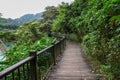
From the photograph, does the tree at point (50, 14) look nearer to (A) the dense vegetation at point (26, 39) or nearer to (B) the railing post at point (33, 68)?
(A) the dense vegetation at point (26, 39)

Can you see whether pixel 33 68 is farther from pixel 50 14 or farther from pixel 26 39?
pixel 50 14

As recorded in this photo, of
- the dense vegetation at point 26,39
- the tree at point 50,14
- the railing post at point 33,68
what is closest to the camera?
the railing post at point 33,68

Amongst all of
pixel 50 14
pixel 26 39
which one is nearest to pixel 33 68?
pixel 26 39

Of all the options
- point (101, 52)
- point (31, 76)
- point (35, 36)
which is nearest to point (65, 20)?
point (35, 36)

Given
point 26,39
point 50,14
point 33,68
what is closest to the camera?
point 33,68

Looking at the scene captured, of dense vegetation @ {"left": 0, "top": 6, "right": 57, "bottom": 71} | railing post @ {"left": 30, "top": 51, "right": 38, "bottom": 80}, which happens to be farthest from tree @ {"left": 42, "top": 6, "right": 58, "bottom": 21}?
railing post @ {"left": 30, "top": 51, "right": 38, "bottom": 80}

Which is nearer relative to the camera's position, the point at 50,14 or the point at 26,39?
the point at 26,39

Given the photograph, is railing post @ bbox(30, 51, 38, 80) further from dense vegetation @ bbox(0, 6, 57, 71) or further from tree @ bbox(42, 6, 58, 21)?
tree @ bbox(42, 6, 58, 21)

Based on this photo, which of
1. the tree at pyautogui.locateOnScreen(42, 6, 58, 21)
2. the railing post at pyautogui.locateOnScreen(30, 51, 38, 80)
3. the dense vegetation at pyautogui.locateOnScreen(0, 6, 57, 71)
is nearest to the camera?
the railing post at pyautogui.locateOnScreen(30, 51, 38, 80)

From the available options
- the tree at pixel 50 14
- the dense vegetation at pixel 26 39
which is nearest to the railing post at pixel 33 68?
the dense vegetation at pixel 26 39

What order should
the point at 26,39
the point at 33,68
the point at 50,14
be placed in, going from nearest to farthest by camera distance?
the point at 33,68
the point at 26,39
the point at 50,14

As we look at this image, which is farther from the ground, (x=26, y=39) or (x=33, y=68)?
(x=33, y=68)

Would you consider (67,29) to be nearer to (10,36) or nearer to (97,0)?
(10,36)

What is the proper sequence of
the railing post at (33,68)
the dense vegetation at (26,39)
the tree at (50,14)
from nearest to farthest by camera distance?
the railing post at (33,68)
the dense vegetation at (26,39)
the tree at (50,14)
